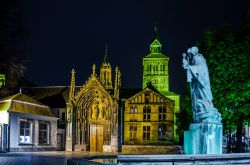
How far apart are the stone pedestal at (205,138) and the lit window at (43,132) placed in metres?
37.6

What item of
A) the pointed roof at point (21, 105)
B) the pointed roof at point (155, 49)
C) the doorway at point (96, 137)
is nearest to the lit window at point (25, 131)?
the pointed roof at point (21, 105)

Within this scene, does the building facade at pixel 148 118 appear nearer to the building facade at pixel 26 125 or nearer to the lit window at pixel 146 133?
the lit window at pixel 146 133

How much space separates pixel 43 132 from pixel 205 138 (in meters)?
38.7

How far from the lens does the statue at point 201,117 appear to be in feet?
57.9

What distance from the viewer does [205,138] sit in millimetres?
17609

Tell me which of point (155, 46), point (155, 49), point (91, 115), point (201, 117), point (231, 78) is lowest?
point (201, 117)

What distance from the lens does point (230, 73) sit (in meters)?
32.7

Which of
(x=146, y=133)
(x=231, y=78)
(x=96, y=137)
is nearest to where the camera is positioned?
(x=231, y=78)

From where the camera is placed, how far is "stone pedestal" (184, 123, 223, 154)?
17.6m

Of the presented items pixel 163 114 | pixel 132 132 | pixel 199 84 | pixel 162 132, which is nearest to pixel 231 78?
pixel 199 84

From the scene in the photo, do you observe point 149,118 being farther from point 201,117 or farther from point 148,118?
point 201,117

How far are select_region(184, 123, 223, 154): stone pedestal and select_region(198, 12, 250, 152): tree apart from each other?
48.5 feet

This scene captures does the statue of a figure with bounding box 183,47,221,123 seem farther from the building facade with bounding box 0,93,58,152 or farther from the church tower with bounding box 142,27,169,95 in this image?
the church tower with bounding box 142,27,169,95

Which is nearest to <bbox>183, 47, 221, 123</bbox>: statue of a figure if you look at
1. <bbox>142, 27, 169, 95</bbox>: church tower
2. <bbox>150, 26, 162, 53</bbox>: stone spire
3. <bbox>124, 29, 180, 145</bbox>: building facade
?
<bbox>124, 29, 180, 145</bbox>: building facade
